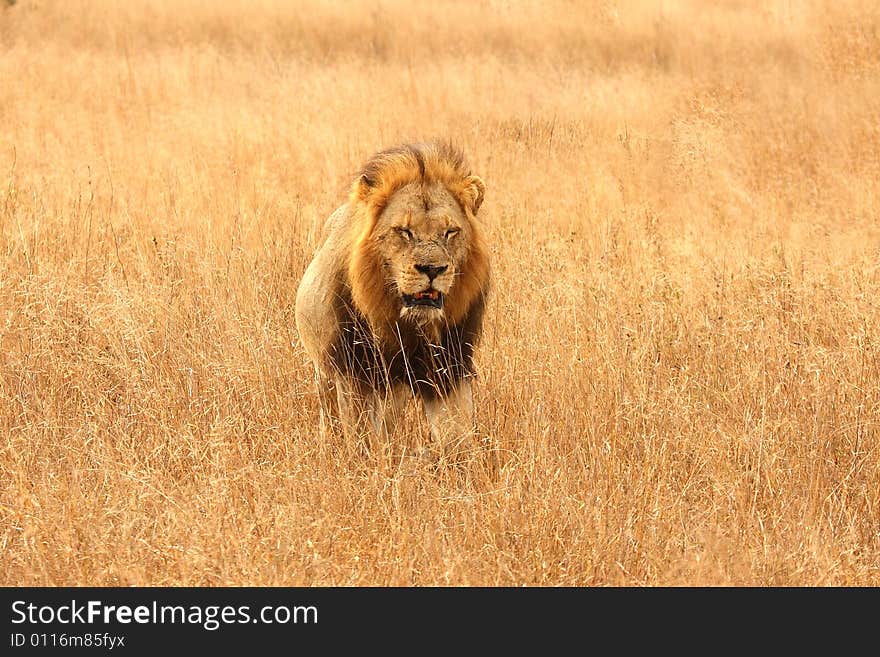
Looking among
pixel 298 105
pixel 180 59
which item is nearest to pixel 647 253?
pixel 298 105

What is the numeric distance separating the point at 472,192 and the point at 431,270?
470mm

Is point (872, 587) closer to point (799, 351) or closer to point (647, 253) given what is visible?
point (799, 351)

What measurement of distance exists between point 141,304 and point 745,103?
7658 mm

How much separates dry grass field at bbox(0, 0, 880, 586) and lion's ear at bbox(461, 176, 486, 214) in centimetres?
93

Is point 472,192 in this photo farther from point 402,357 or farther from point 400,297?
point 402,357

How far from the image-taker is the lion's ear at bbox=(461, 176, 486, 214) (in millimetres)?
3963

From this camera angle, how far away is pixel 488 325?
545 cm

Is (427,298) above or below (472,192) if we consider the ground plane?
below

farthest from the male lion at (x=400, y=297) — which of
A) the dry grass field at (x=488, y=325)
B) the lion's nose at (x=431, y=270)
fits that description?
the dry grass field at (x=488, y=325)

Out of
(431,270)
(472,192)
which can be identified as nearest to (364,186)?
(472,192)

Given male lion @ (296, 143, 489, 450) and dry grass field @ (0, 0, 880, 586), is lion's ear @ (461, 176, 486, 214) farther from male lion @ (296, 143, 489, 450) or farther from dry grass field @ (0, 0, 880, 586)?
dry grass field @ (0, 0, 880, 586)

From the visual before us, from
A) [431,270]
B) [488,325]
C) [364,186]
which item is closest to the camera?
[431,270]

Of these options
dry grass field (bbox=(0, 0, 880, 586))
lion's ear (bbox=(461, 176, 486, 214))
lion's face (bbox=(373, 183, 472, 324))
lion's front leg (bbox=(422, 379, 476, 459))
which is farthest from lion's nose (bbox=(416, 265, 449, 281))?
dry grass field (bbox=(0, 0, 880, 586))

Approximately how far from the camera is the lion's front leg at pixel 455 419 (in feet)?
13.7
